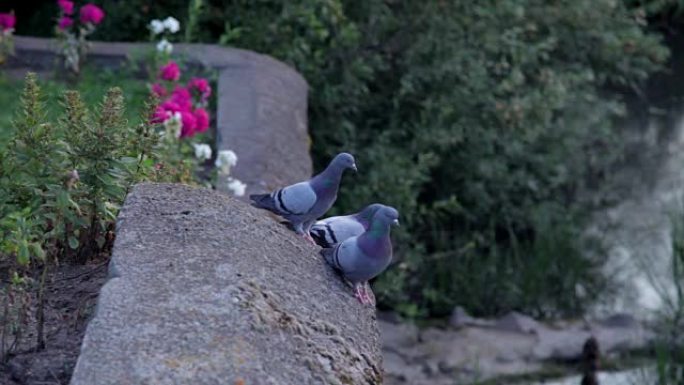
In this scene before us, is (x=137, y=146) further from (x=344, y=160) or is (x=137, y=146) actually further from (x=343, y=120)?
(x=343, y=120)

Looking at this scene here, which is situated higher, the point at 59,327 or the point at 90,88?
the point at 59,327

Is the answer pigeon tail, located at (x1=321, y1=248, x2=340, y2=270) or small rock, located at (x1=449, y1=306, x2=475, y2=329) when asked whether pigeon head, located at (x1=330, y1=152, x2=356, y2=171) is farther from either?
small rock, located at (x1=449, y1=306, x2=475, y2=329)

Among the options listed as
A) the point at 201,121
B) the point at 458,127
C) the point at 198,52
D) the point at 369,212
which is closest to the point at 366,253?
the point at 369,212

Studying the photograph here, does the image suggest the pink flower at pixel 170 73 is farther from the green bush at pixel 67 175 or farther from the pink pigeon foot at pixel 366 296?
the pink pigeon foot at pixel 366 296

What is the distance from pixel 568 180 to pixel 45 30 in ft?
13.1

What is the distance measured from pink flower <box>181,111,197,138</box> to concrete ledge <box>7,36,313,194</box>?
271 mm

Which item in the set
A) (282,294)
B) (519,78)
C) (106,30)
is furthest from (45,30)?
(282,294)

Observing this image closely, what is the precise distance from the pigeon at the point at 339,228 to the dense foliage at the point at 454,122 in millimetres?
3370

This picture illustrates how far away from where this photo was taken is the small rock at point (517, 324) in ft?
23.5

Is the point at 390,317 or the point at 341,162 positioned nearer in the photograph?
the point at 341,162

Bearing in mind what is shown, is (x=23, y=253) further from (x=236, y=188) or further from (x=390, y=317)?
(x=390, y=317)

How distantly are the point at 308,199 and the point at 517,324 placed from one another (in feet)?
12.5

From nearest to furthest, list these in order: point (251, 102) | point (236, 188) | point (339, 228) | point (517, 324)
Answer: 1. point (339, 228)
2. point (236, 188)
3. point (251, 102)
4. point (517, 324)

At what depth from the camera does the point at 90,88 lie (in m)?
6.50
